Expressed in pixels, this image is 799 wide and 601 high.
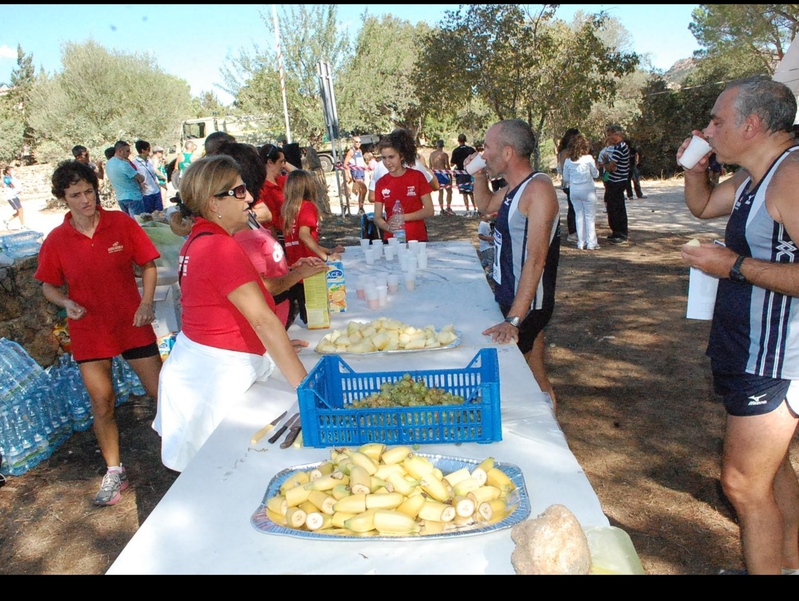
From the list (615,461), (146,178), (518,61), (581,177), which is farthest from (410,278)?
(518,61)

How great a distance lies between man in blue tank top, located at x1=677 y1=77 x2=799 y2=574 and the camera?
1870 millimetres

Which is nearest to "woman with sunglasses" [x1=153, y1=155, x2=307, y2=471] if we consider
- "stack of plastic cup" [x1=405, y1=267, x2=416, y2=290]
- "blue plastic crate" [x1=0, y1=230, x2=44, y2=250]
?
"stack of plastic cup" [x1=405, y1=267, x2=416, y2=290]

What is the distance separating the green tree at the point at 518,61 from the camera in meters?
12.9

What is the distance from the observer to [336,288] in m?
3.49

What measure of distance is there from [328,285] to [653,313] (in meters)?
3.98

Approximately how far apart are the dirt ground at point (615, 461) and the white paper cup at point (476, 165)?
1.73 meters

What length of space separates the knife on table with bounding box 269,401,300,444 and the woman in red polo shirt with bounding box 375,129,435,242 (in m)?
2.95

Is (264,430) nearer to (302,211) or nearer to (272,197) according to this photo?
(302,211)

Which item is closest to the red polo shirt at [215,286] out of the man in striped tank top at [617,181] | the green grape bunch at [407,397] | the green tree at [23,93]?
the green grape bunch at [407,397]

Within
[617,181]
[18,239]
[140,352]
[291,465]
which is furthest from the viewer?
[617,181]

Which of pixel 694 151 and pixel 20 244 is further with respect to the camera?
pixel 20 244

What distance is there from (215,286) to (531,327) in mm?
1635
